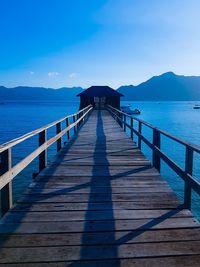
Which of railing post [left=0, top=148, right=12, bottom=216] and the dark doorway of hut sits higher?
the dark doorway of hut

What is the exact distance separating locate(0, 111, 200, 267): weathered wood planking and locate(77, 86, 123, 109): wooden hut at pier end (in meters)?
45.4

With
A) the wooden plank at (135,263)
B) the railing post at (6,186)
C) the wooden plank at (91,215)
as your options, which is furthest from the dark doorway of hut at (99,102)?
the wooden plank at (135,263)

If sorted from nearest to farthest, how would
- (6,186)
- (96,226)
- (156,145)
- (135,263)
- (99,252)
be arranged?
(135,263), (99,252), (96,226), (6,186), (156,145)

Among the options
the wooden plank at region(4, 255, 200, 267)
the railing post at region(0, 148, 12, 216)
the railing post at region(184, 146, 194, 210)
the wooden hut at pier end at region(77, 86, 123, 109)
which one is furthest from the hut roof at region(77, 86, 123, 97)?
the wooden plank at region(4, 255, 200, 267)

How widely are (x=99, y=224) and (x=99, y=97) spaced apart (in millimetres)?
48938

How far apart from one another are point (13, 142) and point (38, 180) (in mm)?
1837

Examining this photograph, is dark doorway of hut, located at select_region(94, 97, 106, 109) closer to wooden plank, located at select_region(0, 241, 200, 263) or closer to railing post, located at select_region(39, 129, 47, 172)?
railing post, located at select_region(39, 129, 47, 172)

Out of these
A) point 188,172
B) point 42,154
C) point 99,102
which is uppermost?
point 99,102

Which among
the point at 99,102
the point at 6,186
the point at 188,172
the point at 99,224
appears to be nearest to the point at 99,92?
the point at 99,102

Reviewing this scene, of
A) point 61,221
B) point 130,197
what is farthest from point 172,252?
point 130,197

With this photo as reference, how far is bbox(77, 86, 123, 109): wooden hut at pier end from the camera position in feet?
171

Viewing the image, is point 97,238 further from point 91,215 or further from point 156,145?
point 156,145

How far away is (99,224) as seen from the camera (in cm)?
415

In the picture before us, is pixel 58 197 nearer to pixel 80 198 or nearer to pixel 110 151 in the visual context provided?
pixel 80 198
